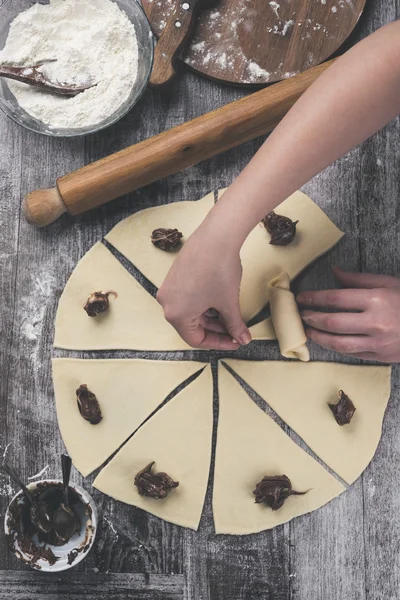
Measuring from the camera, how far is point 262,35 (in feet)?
5.12

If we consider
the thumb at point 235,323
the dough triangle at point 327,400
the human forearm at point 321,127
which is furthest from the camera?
the dough triangle at point 327,400

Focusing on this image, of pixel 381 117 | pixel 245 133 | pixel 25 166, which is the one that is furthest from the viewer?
pixel 25 166

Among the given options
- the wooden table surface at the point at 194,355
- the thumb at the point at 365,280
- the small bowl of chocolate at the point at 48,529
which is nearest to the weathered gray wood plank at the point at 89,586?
the wooden table surface at the point at 194,355

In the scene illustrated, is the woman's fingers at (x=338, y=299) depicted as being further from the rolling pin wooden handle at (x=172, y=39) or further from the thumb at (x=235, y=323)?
the rolling pin wooden handle at (x=172, y=39)

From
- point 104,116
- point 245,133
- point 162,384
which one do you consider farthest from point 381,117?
point 162,384

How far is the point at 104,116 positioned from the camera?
4.97ft

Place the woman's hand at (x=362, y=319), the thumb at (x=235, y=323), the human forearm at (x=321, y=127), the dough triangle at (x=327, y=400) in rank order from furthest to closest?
1. the dough triangle at (x=327, y=400)
2. the woman's hand at (x=362, y=319)
3. the thumb at (x=235, y=323)
4. the human forearm at (x=321, y=127)

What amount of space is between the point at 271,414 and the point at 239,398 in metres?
0.10

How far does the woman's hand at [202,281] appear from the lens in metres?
1.22

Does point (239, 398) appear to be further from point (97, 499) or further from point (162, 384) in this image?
point (97, 499)

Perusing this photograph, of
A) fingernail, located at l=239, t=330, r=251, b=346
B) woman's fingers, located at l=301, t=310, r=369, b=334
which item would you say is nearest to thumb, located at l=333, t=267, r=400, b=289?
woman's fingers, located at l=301, t=310, r=369, b=334

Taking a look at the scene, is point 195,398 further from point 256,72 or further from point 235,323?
point 256,72

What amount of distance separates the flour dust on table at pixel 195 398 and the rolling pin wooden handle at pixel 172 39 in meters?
0.33

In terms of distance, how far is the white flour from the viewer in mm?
1517
